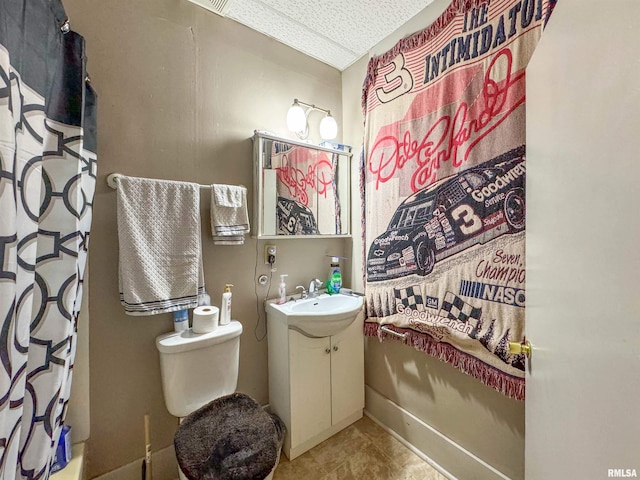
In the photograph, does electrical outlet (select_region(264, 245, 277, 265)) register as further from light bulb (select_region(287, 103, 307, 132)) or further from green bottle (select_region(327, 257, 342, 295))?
light bulb (select_region(287, 103, 307, 132))

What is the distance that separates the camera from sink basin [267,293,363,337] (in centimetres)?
142

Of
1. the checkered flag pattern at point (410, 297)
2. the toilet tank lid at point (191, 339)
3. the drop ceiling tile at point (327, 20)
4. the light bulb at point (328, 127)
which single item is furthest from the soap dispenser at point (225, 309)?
the drop ceiling tile at point (327, 20)

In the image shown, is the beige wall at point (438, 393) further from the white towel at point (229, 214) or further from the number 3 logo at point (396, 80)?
the white towel at point (229, 214)

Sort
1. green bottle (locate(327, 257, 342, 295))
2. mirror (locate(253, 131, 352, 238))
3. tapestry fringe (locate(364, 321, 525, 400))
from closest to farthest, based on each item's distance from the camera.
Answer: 1. tapestry fringe (locate(364, 321, 525, 400))
2. mirror (locate(253, 131, 352, 238))
3. green bottle (locate(327, 257, 342, 295))

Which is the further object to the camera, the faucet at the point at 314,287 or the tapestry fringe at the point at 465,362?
the faucet at the point at 314,287

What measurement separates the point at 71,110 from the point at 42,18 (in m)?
0.25

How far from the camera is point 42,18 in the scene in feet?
2.25

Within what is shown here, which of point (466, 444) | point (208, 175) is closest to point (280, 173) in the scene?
point (208, 175)

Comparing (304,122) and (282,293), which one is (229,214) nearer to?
(282,293)

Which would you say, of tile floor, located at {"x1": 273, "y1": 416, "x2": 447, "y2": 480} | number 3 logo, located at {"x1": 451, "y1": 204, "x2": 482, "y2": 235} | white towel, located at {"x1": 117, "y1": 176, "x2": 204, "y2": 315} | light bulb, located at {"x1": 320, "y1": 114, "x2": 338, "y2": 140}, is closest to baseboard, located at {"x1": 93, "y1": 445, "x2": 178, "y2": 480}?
tile floor, located at {"x1": 273, "y1": 416, "x2": 447, "y2": 480}

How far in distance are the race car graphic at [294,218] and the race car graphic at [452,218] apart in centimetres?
45

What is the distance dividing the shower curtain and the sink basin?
35.7 inches

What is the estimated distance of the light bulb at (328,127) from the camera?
5.93 ft

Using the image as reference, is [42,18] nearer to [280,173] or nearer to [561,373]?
[280,173]
